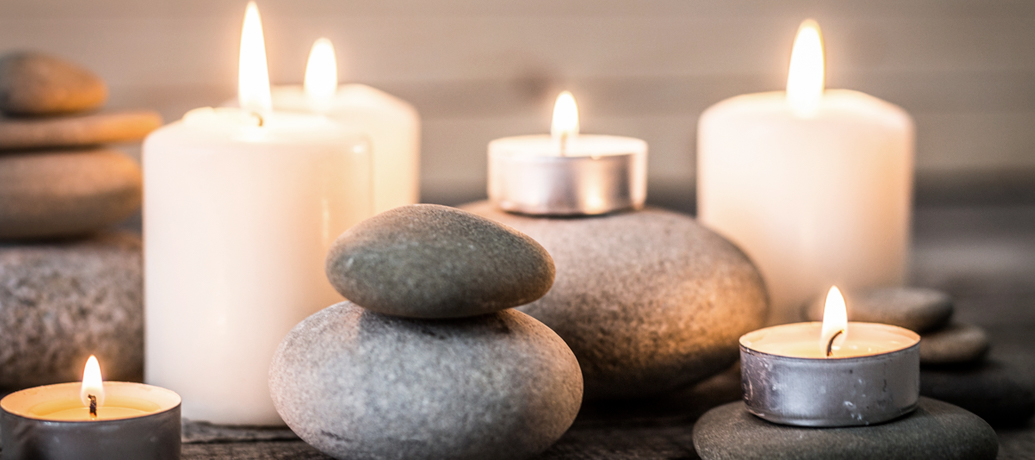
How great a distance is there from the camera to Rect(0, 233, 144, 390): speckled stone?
3.13 feet

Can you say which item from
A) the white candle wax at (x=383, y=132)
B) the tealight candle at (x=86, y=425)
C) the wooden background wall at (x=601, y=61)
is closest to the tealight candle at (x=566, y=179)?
the white candle wax at (x=383, y=132)

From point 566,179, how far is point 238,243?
308 millimetres

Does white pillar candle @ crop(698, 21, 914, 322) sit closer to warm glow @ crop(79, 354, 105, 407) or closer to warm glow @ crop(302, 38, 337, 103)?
warm glow @ crop(302, 38, 337, 103)

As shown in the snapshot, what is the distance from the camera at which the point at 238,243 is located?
0.82m

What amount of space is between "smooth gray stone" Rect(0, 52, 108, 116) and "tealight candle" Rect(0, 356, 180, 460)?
450 mm

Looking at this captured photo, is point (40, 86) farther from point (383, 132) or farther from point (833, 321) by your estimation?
point (833, 321)

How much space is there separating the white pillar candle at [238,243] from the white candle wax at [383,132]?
0.21m

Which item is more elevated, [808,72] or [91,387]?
[808,72]

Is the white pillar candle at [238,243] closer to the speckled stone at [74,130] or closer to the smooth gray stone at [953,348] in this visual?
the speckled stone at [74,130]

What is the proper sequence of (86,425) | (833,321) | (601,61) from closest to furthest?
1. (86,425)
2. (833,321)
3. (601,61)

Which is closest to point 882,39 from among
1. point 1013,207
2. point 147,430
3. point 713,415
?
point 1013,207

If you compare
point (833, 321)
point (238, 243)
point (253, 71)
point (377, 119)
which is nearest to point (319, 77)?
point (377, 119)

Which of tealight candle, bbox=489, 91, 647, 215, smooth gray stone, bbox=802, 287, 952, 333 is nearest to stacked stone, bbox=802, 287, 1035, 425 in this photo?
smooth gray stone, bbox=802, 287, 952, 333

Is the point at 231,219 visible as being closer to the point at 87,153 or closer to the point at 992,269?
the point at 87,153
